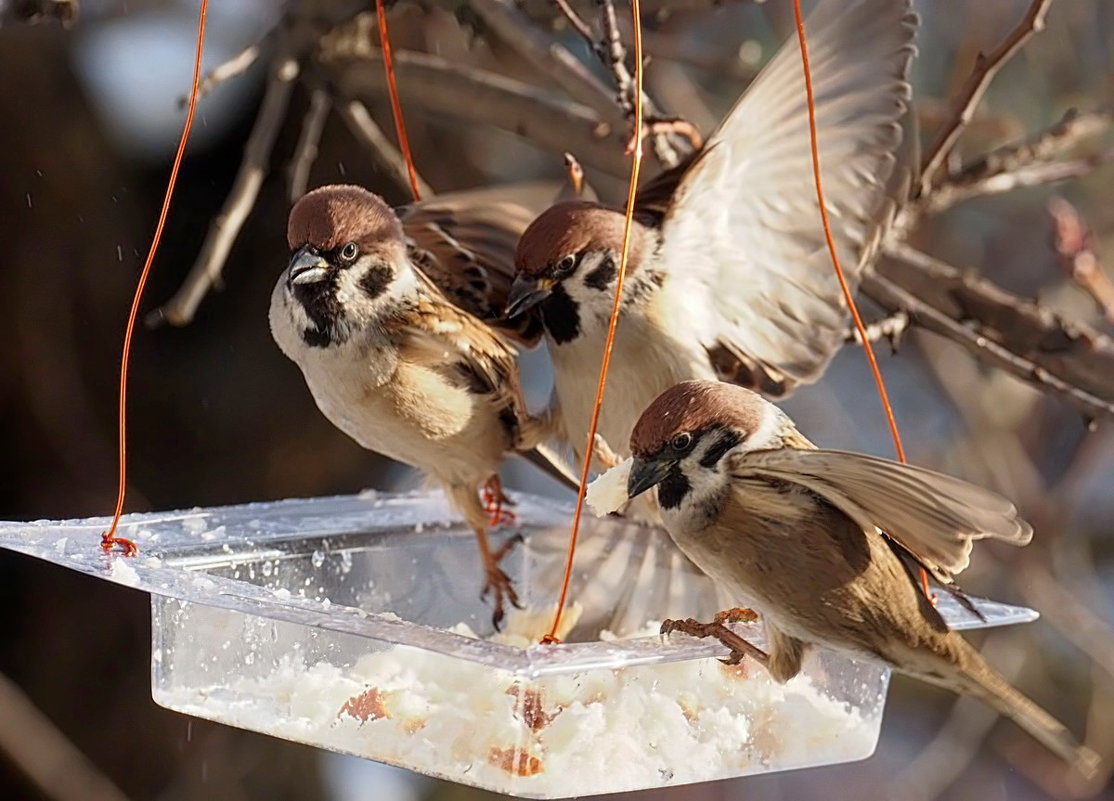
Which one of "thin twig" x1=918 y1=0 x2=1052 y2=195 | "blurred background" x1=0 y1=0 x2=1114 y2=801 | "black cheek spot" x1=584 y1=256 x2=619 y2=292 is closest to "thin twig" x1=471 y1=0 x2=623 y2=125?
"thin twig" x1=918 y1=0 x2=1052 y2=195

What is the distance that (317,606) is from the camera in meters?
1.46

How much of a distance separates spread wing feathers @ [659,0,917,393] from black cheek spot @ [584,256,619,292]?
11 cm

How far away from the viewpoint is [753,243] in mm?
1892

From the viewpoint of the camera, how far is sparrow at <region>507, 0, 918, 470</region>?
178cm

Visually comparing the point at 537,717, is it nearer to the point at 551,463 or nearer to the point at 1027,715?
the point at 1027,715

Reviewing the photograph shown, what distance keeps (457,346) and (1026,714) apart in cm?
80

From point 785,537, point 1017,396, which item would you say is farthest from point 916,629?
point 1017,396

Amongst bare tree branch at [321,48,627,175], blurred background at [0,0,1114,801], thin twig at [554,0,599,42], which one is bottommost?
blurred background at [0,0,1114,801]

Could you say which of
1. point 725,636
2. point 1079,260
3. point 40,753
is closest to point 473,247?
point 725,636

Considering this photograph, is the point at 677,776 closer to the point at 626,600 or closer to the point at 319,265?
the point at 626,600

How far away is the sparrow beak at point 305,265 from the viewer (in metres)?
1.61

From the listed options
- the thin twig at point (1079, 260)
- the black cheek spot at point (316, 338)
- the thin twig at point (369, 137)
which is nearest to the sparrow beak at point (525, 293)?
the black cheek spot at point (316, 338)

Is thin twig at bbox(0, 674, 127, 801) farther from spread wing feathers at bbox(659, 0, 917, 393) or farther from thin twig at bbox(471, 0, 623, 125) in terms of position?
spread wing feathers at bbox(659, 0, 917, 393)

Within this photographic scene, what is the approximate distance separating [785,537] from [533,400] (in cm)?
125
